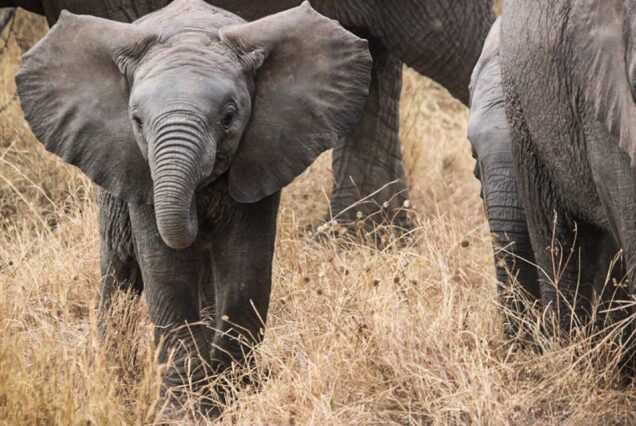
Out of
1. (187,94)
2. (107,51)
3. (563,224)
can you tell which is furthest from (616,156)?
(107,51)

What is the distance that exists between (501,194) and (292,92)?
2.14ft

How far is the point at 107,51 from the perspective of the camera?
4.87m

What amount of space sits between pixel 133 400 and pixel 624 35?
5.58 ft

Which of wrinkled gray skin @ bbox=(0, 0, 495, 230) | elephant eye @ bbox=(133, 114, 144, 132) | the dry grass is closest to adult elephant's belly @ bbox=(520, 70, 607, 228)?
the dry grass

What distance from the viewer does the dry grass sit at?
14.4 feet

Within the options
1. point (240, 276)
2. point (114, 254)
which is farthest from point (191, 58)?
point (114, 254)

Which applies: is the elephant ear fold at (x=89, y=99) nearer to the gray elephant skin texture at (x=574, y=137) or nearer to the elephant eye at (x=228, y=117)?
the elephant eye at (x=228, y=117)

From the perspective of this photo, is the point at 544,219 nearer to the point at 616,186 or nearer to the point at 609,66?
the point at 616,186

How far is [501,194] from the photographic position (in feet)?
16.6

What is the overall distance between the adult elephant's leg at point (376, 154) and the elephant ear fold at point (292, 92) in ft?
7.11

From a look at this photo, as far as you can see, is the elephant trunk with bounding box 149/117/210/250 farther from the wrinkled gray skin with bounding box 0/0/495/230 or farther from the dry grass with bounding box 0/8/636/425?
the wrinkled gray skin with bounding box 0/0/495/230

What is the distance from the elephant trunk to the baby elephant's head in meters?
0.14

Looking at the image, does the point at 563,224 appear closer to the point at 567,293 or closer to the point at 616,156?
the point at 567,293

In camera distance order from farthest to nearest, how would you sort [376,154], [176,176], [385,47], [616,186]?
[376,154]
[385,47]
[176,176]
[616,186]
